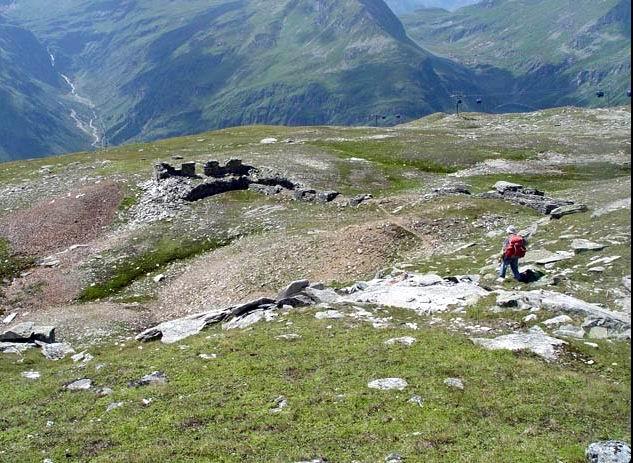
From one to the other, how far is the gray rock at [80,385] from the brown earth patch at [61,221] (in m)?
36.5

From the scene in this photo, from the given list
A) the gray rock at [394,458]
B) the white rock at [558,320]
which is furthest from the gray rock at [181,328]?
the white rock at [558,320]

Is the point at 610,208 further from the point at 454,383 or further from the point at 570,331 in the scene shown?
the point at 454,383

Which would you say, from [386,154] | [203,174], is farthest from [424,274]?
[386,154]

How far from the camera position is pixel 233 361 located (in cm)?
2653

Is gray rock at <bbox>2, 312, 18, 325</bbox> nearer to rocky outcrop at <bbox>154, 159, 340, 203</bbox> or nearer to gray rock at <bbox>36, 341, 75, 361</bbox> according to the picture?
gray rock at <bbox>36, 341, 75, 361</bbox>

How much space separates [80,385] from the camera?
1027 inches

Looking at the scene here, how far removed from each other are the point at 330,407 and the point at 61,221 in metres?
53.3

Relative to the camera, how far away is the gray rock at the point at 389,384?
22.2m

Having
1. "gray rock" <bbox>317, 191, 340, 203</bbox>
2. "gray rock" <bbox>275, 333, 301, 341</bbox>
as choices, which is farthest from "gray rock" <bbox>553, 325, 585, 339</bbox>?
"gray rock" <bbox>317, 191, 340, 203</bbox>

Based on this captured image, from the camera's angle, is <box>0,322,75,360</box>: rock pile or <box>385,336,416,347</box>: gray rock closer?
<box>385,336,416,347</box>: gray rock

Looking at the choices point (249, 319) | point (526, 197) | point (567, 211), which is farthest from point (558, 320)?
point (526, 197)

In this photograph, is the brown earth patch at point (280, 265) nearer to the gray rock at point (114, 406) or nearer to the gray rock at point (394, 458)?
the gray rock at point (114, 406)

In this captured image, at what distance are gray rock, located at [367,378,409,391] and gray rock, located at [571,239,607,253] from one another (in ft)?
64.1

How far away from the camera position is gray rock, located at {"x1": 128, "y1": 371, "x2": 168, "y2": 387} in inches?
989
